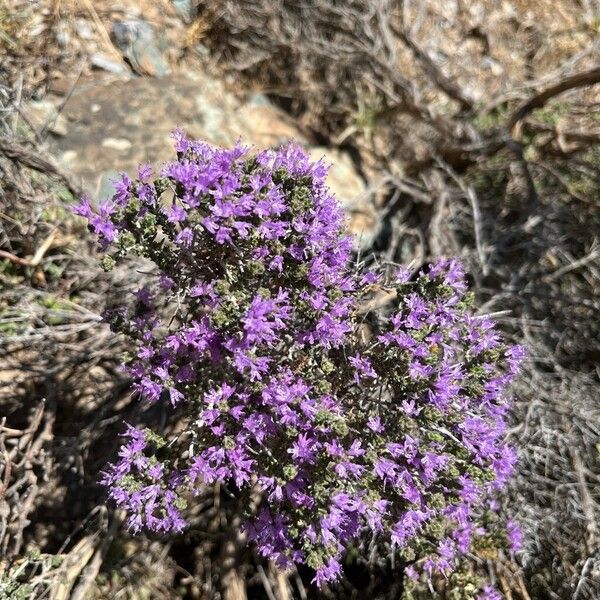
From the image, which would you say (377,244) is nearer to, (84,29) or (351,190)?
(351,190)

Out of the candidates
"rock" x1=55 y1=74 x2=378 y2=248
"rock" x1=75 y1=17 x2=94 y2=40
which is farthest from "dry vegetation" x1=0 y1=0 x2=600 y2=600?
"rock" x1=55 y1=74 x2=378 y2=248

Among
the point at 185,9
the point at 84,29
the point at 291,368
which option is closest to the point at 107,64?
the point at 84,29

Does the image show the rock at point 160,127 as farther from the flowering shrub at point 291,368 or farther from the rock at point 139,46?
the flowering shrub at point 291,368

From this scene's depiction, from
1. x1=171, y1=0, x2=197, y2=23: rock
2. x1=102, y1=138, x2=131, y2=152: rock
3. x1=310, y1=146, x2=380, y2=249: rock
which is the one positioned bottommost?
x1=102, y1=138, x2=131, y2=152: rock

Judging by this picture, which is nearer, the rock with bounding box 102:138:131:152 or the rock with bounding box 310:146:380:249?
the rock with bounding box 102:138:131:152

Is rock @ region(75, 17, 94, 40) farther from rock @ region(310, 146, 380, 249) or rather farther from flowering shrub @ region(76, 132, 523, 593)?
flowering shrub @ region(76, 132, 523, 593)

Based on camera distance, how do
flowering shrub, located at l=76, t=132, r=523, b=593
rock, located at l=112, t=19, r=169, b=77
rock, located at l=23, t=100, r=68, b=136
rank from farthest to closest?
rock, located at l=112, t=19, r=169, b=77, rock, located at l=23, t=100, r=68, b=136, flowering shrub, located at l=76, t=132, r=523, b=593

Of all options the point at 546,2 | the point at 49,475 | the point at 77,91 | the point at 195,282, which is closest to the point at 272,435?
the point at 195,282
